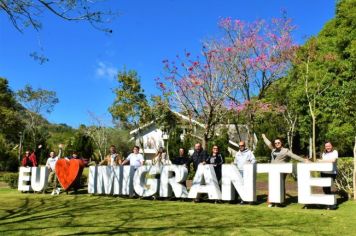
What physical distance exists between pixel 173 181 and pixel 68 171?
533 centimetres

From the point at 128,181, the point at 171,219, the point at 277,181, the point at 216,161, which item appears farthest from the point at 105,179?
the point at 277,181

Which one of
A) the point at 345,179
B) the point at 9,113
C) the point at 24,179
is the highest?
the point at 9,113

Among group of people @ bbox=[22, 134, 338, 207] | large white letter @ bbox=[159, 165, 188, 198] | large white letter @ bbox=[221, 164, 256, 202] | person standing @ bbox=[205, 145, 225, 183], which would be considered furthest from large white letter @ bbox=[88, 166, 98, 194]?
large white letter @ bbox=[221, 164, 256, 202]

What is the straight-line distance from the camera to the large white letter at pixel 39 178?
59.6 feet

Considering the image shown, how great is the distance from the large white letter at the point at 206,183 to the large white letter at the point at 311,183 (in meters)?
2.56

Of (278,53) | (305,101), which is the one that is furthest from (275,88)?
(278,53)

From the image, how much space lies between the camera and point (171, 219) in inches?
408

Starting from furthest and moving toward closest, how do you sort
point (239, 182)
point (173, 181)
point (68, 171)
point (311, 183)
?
point (68, 171) < point (173, 181) < point (239, 182) < point (311, 183)

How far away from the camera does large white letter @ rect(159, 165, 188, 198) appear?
47.0ft

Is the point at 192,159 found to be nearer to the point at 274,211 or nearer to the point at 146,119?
the point at 274,211

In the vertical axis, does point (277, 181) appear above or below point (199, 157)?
below

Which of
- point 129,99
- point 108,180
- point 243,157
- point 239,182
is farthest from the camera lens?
point 129,99

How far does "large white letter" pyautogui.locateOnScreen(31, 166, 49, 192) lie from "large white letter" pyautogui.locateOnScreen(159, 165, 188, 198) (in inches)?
231

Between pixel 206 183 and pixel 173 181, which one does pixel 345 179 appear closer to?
pixel 206 183
